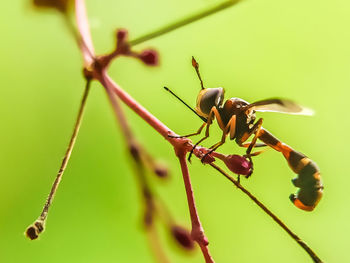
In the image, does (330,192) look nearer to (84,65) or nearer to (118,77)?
(118,77)

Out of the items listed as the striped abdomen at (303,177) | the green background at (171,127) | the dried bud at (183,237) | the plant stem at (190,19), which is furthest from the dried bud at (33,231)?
the green background at (171,127)

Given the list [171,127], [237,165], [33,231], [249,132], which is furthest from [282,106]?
[171,127]

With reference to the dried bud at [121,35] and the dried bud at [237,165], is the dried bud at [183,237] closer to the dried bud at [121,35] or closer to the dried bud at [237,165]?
the dried bud at [237,165]

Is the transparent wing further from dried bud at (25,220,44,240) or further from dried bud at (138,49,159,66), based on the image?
dried bud at (25,220,44,240)

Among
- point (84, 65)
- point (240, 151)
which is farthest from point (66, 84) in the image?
point (84, 65)

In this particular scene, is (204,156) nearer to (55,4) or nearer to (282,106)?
(282,106)

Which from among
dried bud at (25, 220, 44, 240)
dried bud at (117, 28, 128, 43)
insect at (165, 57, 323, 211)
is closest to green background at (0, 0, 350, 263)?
insect at (165, 57, 323, 211)
